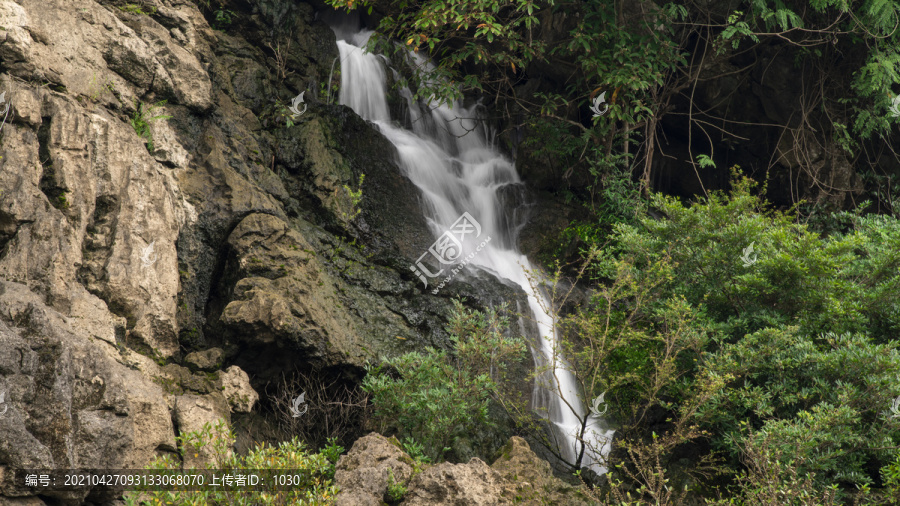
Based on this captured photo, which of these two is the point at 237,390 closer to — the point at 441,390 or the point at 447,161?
the point at 441,390

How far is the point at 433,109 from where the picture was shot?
43.9 ft

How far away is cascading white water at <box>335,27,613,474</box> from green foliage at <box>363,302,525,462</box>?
2.71m

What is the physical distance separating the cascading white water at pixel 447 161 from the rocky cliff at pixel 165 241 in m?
0.96

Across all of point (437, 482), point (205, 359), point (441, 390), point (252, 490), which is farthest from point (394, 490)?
point (205, 359)

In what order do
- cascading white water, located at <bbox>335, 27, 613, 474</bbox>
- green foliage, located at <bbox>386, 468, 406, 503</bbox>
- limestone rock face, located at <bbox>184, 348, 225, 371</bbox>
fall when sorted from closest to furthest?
green foliage, located at <bbox>386, 468, 406, 503</bbox> < limestone rock face, located at <bbox>184, 348, 225, 371</bbox> < cascading white water, located at <bbox>335, 27, 613, 474</bbox>

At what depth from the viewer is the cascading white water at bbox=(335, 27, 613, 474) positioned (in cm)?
1144

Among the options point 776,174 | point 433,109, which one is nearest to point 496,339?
point 433,109

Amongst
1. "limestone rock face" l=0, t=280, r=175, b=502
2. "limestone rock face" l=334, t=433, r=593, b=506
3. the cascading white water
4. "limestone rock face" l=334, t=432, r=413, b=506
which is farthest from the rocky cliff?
"limestone rock face" l=334, t=433, r=593, b=506

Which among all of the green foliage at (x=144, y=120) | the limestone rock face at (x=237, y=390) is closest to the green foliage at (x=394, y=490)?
the limestone rock face at (x=237, y=390)

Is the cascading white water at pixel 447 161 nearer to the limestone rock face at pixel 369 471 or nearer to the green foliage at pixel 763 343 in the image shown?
the green foliage at pixel 763 343

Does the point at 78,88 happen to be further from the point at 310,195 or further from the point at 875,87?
the point at 875,87

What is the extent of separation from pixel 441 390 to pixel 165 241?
383cm

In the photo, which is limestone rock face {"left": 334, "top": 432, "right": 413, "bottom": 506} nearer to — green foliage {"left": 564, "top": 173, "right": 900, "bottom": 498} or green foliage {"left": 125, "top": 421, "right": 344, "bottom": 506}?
green foliage {"left": 125, "top": 421, "right": 344, "bottom": 506}

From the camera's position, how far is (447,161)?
12648 millimetres
